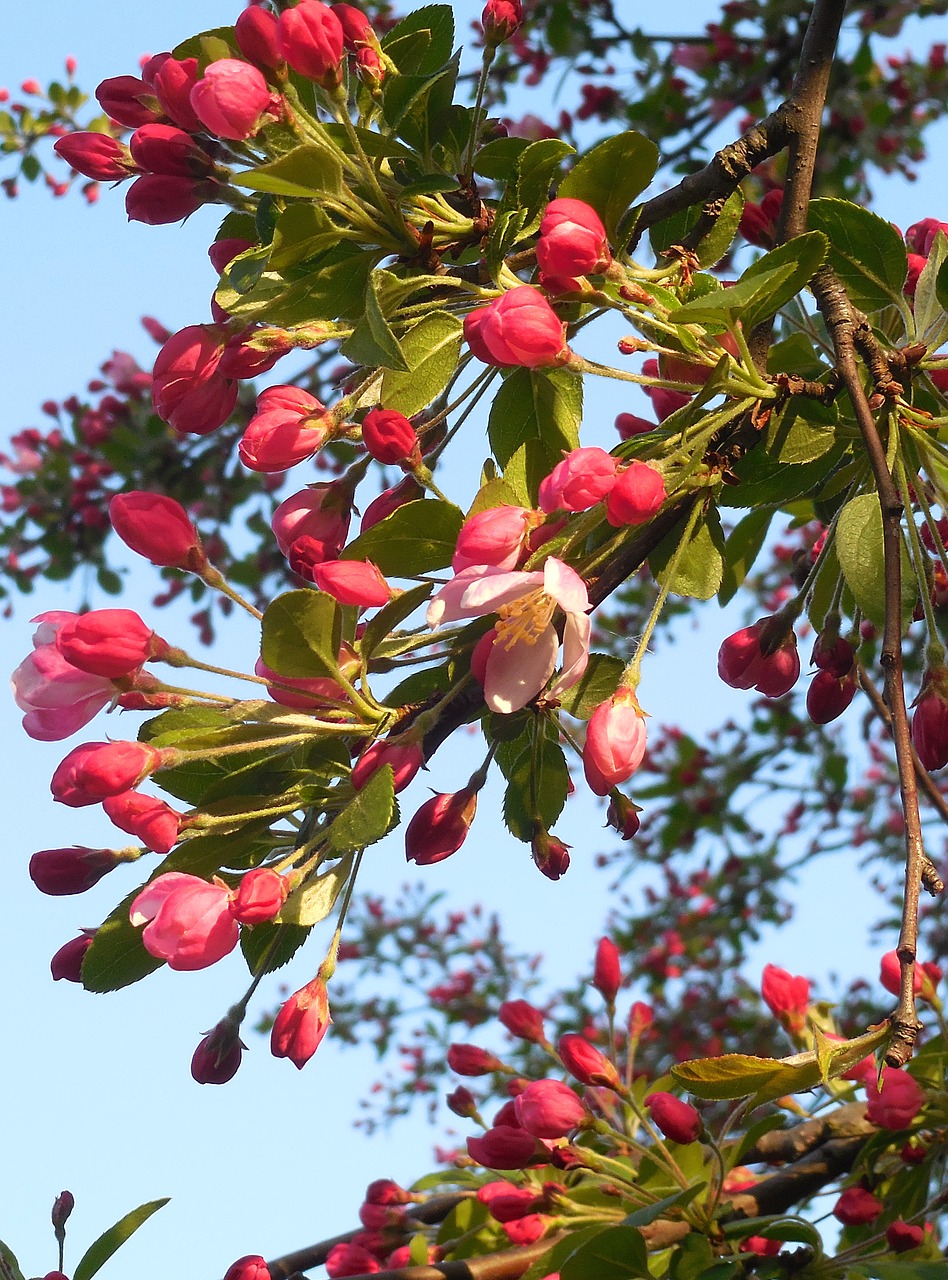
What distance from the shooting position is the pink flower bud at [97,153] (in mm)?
→ 1358

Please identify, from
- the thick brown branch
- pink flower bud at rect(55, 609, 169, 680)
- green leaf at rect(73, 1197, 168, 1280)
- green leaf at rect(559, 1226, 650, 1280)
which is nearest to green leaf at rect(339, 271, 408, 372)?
pink flower bud at rect(55, 609, 169, 680)

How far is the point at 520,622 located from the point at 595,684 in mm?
204

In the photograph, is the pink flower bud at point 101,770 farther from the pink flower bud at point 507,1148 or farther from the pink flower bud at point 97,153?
the pink flower bud at point 507,1148

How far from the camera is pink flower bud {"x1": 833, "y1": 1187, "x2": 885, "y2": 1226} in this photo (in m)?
1.80

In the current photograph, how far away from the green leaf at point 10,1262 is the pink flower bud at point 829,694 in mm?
1245

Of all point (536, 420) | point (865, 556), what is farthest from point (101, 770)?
point (865, 556)

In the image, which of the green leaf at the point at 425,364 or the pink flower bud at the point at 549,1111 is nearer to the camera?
the green leaf at the point at 425,364

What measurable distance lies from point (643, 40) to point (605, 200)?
3.53 meters

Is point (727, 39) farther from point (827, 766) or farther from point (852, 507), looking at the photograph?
point (852, 507)

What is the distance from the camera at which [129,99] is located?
1303 millimetres

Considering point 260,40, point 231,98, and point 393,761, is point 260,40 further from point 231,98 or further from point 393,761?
point 393,761

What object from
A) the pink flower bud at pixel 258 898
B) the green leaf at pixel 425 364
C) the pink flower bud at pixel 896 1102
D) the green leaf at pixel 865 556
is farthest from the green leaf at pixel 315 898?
the pink flower bud at pixel 896 1102

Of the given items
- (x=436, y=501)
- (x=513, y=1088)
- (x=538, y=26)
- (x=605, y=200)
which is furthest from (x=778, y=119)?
(x=538, y=26)

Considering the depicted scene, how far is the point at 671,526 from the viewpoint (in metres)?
1.36
